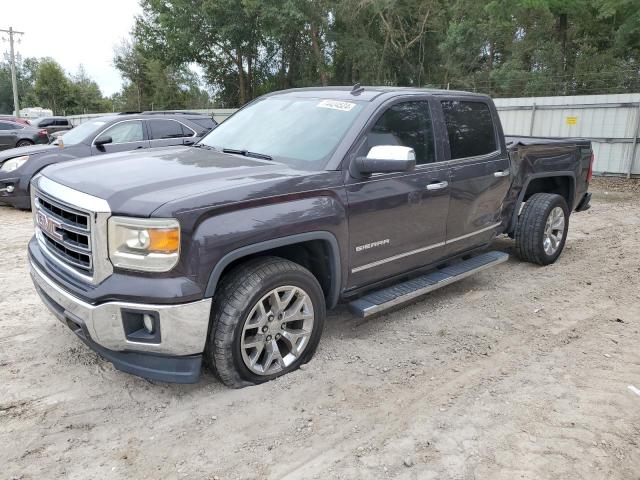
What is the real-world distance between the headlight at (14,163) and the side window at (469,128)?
756 cm

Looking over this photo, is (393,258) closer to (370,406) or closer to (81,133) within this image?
(370,406)

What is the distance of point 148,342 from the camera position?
2.85 m

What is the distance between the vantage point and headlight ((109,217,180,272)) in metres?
2.73

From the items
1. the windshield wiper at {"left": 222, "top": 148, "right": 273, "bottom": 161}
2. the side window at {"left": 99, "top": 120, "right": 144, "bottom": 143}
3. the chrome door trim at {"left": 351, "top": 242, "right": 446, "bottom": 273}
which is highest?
the windshield wiper at {"left": 222, "top": 148, "right": 273, "bottom": 161}

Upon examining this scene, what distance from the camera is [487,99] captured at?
5098 millimetres

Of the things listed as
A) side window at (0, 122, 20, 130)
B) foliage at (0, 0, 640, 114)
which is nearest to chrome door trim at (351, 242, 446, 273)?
foliage at (0, 0, 640, 114)

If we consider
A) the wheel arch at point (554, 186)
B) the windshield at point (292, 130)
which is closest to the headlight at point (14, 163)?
the windshield at point (292, 130)

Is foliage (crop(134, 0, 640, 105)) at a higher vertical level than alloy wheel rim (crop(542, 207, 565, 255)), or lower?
higher

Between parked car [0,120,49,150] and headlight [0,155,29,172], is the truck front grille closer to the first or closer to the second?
headlight [0,155,29,172]

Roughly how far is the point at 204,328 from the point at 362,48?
28205mm

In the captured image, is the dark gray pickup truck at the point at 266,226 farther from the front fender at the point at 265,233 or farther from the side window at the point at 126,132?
the side window at the point at 126,132

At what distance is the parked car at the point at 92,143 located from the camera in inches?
345

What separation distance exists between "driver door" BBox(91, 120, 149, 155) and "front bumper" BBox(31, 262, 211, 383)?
21.8ft

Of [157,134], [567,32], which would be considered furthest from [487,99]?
[567,32]
